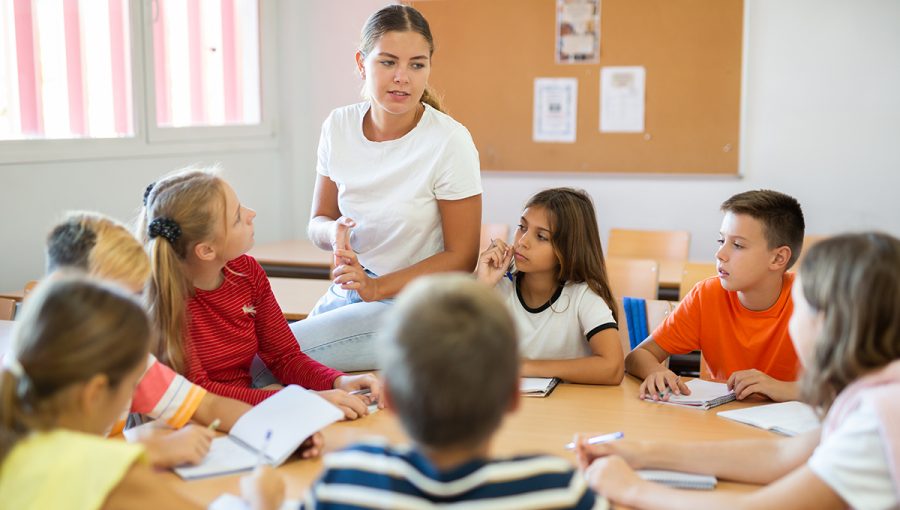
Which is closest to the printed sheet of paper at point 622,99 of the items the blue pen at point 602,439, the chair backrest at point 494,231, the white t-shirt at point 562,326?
the chair backrest at point 494,231

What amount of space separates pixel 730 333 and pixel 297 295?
1681mm

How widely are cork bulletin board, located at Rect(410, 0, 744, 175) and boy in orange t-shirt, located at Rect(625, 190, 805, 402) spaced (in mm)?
2701

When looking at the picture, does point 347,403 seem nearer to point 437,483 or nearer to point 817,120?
point 437,483

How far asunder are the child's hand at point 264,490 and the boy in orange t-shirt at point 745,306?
1.15m

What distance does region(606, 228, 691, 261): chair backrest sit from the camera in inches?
182

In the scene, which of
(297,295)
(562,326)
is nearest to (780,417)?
(562,326)

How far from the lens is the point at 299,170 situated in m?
5.65

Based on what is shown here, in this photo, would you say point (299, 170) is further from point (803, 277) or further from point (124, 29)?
point (803, 277)

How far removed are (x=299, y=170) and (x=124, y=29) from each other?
1.61m

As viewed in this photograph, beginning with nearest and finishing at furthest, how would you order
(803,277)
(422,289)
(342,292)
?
(422,289) → (803,277) → (342,292)

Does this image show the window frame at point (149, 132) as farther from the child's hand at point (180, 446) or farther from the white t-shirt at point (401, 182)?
the child's hand at point (180, 446)

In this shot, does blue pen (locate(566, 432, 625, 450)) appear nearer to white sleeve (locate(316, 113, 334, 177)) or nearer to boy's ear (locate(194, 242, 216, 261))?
boy's ear (locate(194, 242, 216, 261))

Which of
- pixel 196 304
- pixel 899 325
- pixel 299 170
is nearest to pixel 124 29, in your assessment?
pixel 299 170

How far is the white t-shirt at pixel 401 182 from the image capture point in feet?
8.45
